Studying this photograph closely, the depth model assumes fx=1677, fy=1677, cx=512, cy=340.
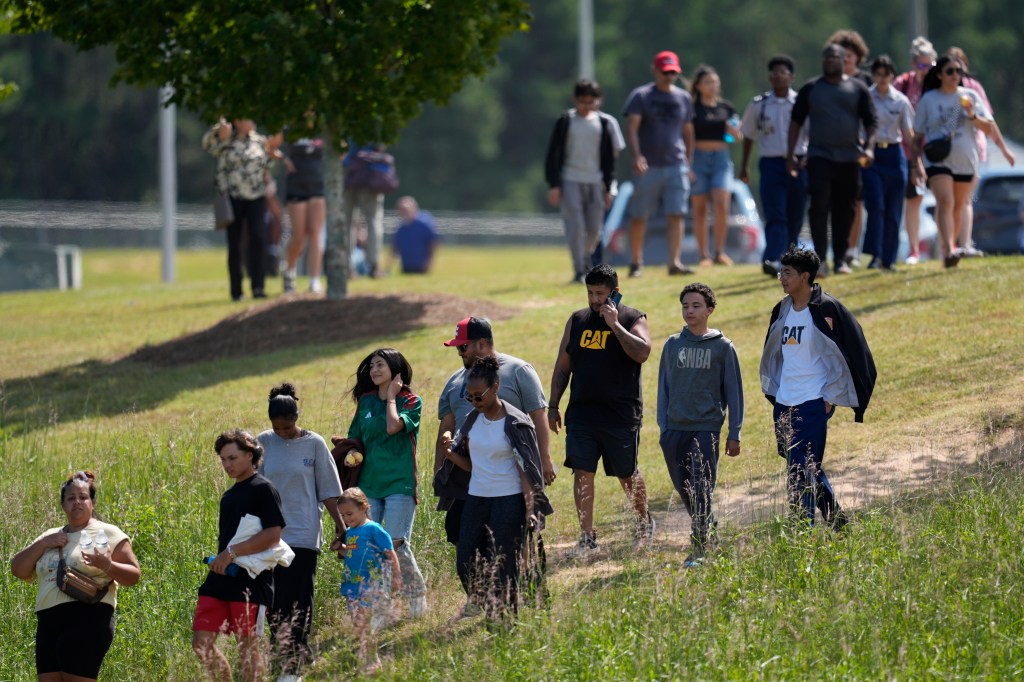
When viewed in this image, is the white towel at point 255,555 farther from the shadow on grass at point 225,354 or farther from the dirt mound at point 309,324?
the dirt mound at point 309,324

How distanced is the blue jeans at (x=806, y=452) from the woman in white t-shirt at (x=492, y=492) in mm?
1488

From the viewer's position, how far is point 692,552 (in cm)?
922

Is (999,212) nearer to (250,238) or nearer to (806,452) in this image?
(250,238)

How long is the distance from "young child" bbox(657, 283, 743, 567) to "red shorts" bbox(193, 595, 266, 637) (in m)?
2.46

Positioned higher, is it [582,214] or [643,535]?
[582,214]

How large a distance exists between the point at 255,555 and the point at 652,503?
10.8ft

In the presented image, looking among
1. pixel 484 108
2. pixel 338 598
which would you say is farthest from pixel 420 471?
pixel 484 108

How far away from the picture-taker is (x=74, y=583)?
27.6ft

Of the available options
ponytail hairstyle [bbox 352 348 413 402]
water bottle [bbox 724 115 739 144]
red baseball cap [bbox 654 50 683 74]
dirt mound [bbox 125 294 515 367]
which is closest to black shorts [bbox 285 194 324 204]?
dirt mound [bbox 125 294 515 367]

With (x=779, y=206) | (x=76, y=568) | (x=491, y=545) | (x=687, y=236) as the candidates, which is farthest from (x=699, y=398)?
(x=687, y=236)

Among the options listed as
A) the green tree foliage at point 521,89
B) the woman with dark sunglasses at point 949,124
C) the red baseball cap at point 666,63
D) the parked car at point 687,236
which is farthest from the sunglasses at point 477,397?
the green tree foliage at point 521,89

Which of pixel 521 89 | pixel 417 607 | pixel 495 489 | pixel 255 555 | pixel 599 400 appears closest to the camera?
pixel 255 555

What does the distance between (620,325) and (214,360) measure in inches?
269

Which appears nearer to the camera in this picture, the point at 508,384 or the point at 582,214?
the point at 508,384
